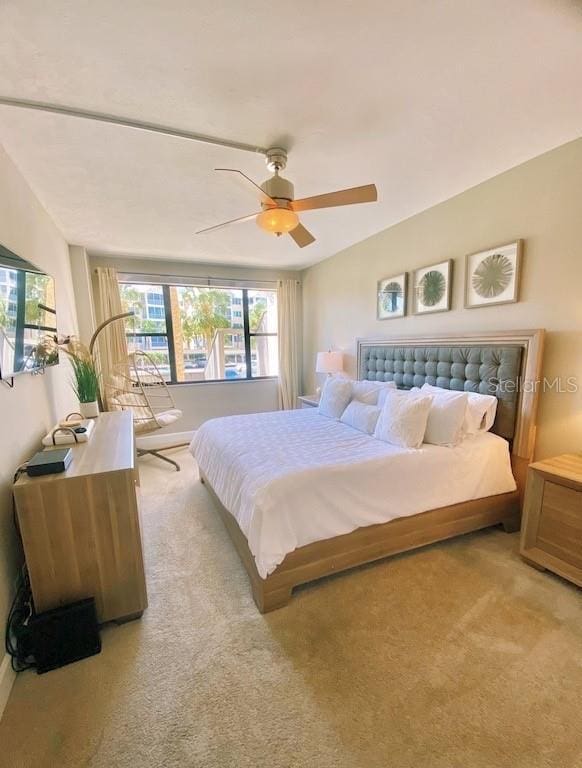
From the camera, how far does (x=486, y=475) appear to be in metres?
2.22

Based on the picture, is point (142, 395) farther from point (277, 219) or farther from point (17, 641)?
point (277, 219)

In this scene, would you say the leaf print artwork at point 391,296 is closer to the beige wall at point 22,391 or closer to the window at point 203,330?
the window at point 203,330

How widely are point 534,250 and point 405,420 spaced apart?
146 centimetres

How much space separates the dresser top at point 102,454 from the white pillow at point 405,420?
167 centimetres

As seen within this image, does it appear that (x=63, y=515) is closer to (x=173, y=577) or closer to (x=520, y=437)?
(x=173, y=577)

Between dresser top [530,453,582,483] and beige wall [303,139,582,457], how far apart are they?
0.17 m

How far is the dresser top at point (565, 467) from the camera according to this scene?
1.76 meters

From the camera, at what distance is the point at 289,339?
16.4 ft

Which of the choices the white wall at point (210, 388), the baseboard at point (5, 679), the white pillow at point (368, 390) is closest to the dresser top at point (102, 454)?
the baseboard at point (5, 679)

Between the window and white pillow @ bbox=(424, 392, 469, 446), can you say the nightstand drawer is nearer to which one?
white pillow @ bbox=(424, 392, 469, 446)

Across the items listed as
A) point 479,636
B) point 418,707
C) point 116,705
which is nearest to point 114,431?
point 116,705

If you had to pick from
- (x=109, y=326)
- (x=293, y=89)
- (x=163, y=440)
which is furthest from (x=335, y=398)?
(x=109, y=326)

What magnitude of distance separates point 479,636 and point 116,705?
5.28ft

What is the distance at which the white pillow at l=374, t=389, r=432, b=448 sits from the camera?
2197 millimetres
